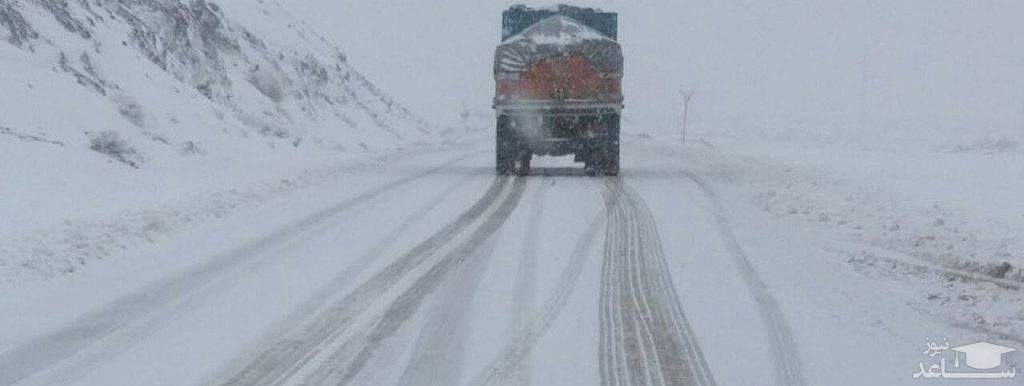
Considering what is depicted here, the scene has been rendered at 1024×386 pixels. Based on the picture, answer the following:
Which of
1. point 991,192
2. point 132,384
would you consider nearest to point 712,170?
point 991,192

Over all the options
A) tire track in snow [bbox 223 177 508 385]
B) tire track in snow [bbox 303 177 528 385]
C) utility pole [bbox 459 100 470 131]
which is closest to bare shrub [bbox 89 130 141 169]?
tire track in snow [bbox 303 177 528 385]

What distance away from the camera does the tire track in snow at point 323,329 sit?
7.36m

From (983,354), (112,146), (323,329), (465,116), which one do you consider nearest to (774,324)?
(983,354)

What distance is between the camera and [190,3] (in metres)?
34.6

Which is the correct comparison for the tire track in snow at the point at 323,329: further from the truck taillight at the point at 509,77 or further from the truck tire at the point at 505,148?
the truck tire at the point at 505,148

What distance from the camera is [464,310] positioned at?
9438 mm

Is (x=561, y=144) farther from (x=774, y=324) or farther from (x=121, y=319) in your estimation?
(x=121, y=319)

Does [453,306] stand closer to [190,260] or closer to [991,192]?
[190,260]

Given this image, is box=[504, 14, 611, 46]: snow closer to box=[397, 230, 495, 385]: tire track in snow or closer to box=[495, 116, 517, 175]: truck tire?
box=[495, 116, 517, 175]: truck tire

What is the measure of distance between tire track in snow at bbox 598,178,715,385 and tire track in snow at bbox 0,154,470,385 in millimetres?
3137

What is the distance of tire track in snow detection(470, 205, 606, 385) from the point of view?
24.2 feet

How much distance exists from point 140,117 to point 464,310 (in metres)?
14.0

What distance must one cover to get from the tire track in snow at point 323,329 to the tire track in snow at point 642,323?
1.79 meters

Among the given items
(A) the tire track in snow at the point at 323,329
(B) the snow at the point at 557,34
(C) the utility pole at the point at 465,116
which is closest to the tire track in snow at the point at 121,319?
(A) the tire track in snow at the point at 323,329
